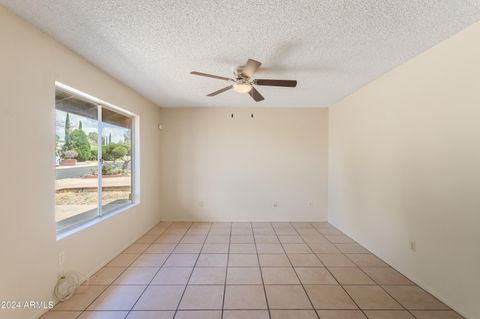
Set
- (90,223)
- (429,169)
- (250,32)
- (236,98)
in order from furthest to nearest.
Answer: (236,98) → (90,223) → (429,169) → (250,32)

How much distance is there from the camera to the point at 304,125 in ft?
16.2

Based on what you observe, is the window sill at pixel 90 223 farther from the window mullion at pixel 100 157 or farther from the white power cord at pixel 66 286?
the white power cord at pixel 66 286

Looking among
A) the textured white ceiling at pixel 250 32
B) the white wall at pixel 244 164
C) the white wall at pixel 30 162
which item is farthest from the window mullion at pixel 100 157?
the white wall at pixel 244 164

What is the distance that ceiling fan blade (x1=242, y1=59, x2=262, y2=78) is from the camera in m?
2.12

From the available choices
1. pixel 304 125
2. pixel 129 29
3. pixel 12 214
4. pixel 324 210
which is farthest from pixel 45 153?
pixel 324 210

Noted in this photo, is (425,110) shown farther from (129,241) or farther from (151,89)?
(129,241)

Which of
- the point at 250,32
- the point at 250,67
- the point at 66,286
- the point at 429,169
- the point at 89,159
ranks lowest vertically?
the point at 66,286

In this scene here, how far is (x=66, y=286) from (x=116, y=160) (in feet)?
5.90

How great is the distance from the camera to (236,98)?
4.16m

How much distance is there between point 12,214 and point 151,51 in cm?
185

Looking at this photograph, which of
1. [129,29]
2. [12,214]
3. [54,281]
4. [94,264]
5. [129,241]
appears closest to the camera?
[12,214]

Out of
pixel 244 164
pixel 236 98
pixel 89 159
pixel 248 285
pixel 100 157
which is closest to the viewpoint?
pixel 248 285

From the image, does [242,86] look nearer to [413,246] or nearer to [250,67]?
[250,67]

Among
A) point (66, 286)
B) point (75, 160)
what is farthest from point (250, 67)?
point (66, 286)
